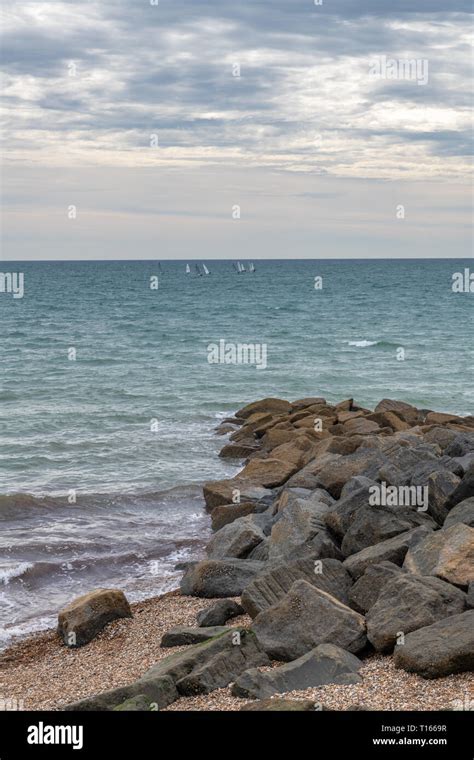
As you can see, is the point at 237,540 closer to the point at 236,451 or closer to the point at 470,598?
the point at 470,598

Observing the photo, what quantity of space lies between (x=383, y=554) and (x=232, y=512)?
223 inches

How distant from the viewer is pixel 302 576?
1040cm

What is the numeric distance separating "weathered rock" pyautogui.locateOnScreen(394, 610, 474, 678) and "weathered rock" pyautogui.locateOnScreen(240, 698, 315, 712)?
121 cm

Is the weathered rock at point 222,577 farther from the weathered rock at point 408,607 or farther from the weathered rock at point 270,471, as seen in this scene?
the weathered rock at point 270,471

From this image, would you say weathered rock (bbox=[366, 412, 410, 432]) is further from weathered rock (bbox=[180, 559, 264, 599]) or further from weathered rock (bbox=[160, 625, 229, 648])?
weathered rock (bbox=[160, 625, 229, 648])

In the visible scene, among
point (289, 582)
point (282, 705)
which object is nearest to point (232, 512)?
point (289, 582)

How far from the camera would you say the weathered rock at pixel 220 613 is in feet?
35.6

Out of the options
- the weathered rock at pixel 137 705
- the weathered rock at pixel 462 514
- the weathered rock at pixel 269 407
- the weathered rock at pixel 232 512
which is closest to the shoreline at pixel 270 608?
the weathered rock at pixel 232 512

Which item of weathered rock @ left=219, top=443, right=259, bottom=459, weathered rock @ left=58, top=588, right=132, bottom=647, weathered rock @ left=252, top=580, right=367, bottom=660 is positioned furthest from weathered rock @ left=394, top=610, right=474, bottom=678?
weathered rock @ left=219, top=443, right=259, bottom=459

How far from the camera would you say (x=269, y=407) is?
26281mm

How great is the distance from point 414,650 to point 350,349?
37.5 metres

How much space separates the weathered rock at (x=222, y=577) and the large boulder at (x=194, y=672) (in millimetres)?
2566

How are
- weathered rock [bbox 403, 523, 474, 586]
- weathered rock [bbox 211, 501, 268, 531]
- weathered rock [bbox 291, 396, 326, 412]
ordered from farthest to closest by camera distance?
weathered rock [bbox 291, 396, 326, 412], weathered rock [bbox 211, 501, 268, 531], weathered rock [bbox 403, 523, 474, 586]

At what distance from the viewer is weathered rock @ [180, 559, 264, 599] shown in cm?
1197
